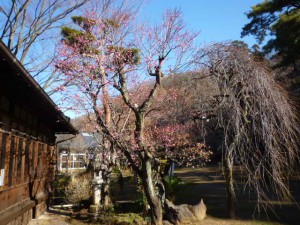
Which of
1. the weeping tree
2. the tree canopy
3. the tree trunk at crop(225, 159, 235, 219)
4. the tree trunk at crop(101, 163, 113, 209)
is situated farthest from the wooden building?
→ the tree canopy

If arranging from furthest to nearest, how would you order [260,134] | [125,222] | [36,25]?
[36,25]
[125,222]
[260,134]

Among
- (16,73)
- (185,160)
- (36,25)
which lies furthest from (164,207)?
(36,25)

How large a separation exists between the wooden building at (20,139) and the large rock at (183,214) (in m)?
3.70

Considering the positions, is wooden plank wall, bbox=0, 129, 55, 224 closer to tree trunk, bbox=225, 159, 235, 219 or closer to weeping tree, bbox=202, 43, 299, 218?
weeping tree, bbox=202, 43, 299, 218

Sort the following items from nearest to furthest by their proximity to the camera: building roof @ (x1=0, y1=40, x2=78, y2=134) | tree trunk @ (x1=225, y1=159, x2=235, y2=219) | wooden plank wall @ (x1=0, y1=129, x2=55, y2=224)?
building roof @ (x1=0, y1=40, x2=78, y2=134) → wooden plank wall @ (x1=0, y1=129, x2=55, y2=224) → tree trunk @ (x1=225, y1=159, x2=235, y2=219)

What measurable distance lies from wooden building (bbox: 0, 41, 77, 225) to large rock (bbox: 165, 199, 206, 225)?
370 centimetres

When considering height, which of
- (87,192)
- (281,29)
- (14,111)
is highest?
(281,29)

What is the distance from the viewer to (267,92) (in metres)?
6.95

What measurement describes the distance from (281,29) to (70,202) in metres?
10.6

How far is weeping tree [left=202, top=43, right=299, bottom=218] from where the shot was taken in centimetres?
653

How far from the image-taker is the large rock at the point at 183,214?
866cm

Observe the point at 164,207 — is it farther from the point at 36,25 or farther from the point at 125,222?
the point at 36,25

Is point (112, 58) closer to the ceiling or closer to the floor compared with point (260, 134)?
closer to the ceiling

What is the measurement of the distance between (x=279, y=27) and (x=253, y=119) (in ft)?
25.4
